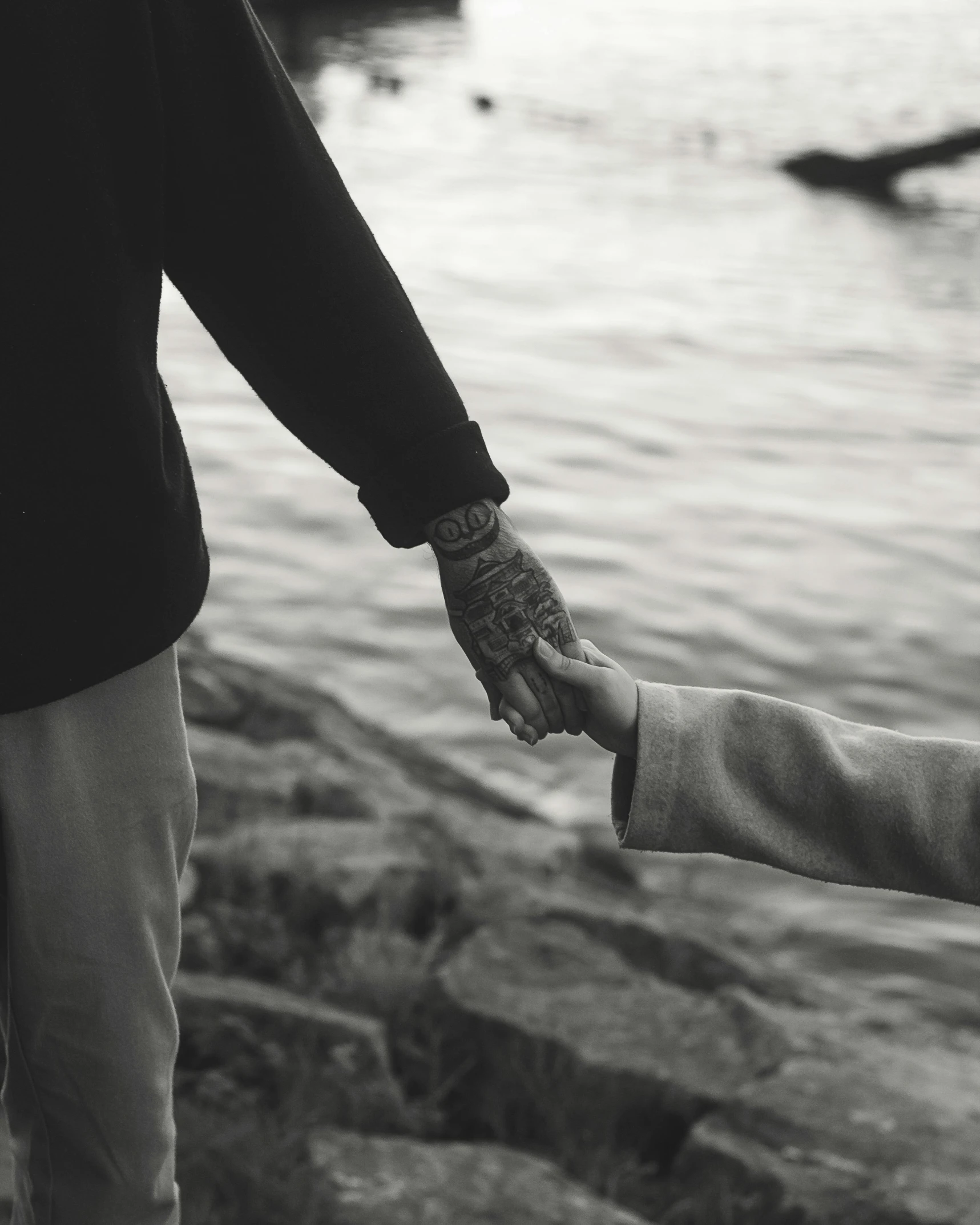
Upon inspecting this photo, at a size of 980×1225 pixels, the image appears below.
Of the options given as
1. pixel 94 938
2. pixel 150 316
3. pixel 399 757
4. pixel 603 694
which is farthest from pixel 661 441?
Result: pixel 94 938

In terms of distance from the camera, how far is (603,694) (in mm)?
1606

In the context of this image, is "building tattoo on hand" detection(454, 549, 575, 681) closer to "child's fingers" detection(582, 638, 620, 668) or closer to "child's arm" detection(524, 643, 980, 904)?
"child's fingers" detection(582, 638, 620, 668)

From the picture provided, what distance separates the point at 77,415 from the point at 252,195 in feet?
1.13

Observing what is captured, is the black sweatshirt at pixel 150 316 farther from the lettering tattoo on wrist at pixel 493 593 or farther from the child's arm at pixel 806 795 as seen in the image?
the child's arm at pixel 806 795

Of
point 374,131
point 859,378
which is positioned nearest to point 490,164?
point 374,131

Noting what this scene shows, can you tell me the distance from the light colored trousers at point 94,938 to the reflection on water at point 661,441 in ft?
12.1

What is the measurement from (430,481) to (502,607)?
0.18 meters

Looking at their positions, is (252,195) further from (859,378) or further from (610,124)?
(610,124)

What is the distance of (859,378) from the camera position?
9.89m

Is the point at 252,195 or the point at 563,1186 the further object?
the point at 563,1186

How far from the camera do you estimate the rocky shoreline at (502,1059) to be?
2336 mm

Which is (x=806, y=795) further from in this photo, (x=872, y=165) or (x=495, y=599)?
(x=872, y=165)

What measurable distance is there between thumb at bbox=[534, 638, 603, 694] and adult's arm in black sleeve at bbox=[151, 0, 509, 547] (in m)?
0.18

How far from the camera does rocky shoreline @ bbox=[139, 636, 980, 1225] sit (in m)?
2.34
